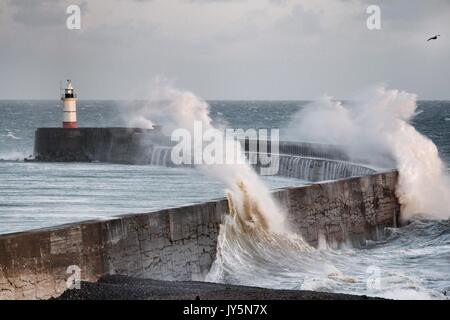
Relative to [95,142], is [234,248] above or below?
below

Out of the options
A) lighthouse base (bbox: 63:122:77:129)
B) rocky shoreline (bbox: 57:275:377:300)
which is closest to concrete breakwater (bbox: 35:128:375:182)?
lighthouse base (bbox: 63:122:77:129)

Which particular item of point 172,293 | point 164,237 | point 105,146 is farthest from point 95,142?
point 172,293

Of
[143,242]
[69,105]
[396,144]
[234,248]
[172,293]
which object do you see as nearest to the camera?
[172,293]

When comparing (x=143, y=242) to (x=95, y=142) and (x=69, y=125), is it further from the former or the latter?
(x=69, y=125)

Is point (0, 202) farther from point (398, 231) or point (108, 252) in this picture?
point (108, 252)

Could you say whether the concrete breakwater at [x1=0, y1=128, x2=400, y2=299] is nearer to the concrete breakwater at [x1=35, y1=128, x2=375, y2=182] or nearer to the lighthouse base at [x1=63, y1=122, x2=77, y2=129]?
the concrete breakwater at [x1=35, y1=128, x2=375, y2=182]
